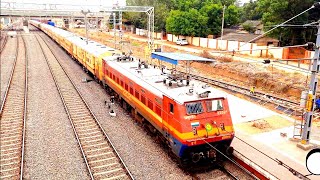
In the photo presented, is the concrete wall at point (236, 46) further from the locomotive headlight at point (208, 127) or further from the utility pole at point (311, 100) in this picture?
the locomotive headlight at point (208, 127)

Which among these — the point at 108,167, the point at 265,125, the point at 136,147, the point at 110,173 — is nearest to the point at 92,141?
the point at 136,147

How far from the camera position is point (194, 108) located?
1194 cm

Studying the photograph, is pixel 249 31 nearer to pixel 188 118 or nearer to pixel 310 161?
pixel 188 118

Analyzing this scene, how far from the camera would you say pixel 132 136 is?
15.9 metres

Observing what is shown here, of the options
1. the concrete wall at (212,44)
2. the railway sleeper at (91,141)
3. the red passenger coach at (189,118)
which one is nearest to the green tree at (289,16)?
the concrete wall at (212,44)

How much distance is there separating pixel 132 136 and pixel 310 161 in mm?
11434

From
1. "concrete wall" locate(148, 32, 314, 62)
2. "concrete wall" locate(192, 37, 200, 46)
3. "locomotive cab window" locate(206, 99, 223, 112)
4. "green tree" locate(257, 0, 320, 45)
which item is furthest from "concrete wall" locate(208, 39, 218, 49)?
"locomotive cab window" locate(206, 99, 223, 112)

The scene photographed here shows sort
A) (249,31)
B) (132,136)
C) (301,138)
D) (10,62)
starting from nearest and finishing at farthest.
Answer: (301,138)
(132,136)
(10,62)
(249,31)

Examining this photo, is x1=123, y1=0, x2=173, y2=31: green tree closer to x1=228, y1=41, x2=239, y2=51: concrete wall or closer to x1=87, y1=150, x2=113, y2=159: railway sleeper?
x1=228, y1=41, x2=239, y2=51: concrete wall

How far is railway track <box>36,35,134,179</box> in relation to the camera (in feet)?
40.7

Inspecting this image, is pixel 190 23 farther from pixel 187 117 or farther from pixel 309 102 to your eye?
pixel 187 117

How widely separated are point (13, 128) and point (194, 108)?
1127 cm

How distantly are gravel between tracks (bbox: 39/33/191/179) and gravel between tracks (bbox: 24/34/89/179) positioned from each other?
2034 mm

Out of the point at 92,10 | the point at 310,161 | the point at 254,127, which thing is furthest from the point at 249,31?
the point at 310,161
